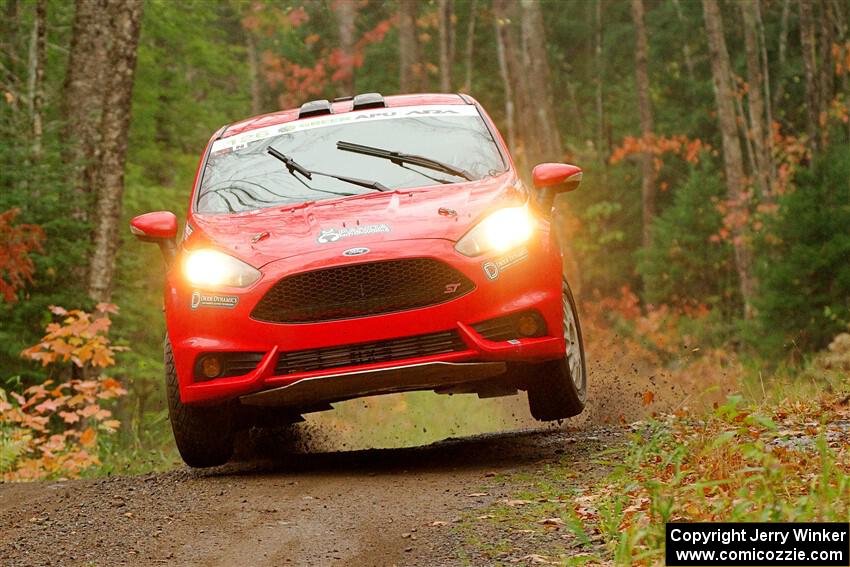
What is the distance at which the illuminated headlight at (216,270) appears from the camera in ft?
22.3

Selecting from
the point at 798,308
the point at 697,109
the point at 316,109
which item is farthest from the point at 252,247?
the point at 697,109

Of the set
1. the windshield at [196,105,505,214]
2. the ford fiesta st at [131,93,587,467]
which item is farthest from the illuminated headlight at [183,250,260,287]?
the windshield at [196,105,505,214]

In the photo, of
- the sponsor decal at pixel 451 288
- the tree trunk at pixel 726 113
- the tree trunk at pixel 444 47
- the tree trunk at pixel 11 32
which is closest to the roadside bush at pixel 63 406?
the sponsor decal at pixel 451 288

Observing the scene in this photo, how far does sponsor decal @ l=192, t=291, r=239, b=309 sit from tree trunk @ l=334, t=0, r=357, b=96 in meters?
31.5

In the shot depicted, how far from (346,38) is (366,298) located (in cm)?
3342

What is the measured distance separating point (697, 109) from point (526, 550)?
37.1 meters

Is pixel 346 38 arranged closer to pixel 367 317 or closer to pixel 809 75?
pixel 809 75

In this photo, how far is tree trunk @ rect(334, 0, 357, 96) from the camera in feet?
125

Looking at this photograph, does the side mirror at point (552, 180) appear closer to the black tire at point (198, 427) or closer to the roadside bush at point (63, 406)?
the black tire at point (198, 427)

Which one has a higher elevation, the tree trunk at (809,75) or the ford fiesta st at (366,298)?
the tree trunk at (809,75)

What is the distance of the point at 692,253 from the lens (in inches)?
1427

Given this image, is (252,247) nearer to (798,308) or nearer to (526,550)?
(526,550)

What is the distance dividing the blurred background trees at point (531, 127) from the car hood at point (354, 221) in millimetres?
4136

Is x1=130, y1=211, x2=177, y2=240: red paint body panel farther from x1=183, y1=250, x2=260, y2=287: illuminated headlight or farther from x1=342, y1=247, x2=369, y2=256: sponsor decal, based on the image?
x1=342, y1=247, x2=369, y2=256: sponsor decal
